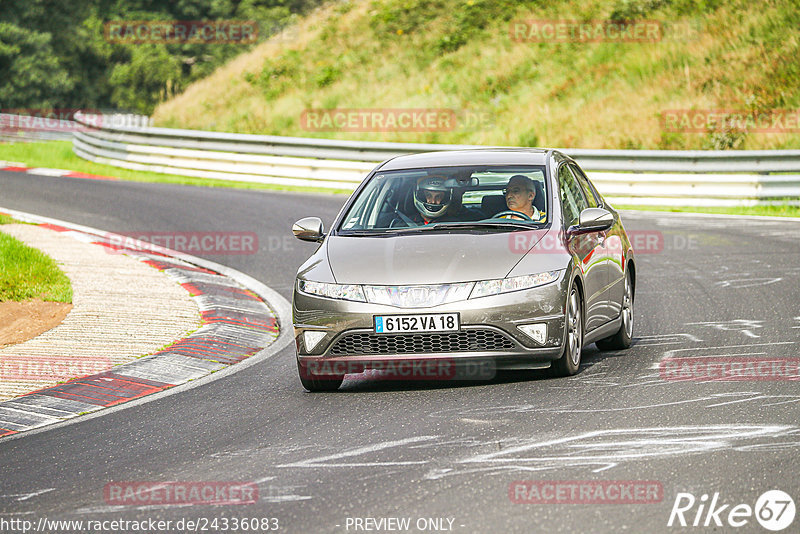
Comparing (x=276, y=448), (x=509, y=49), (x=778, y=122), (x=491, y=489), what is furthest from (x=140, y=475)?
(x=509, y=49)

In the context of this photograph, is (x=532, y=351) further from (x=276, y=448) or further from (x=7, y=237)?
(x=7, y=237)

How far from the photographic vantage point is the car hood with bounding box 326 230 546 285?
7727 mm

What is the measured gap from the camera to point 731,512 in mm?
4875

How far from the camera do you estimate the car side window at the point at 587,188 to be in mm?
9805
